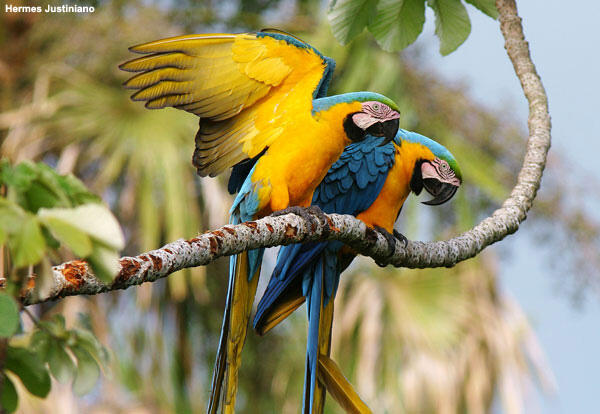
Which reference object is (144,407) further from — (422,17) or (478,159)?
(422,17)

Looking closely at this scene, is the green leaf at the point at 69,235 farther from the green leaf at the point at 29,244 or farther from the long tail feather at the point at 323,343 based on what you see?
the long tail feather at the point at 323,343

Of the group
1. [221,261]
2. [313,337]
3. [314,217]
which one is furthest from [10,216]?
[221,261]

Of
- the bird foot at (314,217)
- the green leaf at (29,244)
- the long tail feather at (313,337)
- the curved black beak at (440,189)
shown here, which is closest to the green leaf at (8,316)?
the green leaf at (29,244)

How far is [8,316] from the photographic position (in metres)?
0.65

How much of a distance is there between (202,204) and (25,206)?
12.4 ft

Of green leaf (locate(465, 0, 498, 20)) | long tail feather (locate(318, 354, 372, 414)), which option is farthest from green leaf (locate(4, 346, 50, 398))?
green leaf (locate(465, 0, 498, 20))

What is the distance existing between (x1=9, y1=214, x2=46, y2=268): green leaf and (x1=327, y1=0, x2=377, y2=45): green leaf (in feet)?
4.01

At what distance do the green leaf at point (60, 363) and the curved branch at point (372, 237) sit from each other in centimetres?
7

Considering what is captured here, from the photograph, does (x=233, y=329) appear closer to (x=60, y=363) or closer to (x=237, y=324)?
(x=237, y=324)

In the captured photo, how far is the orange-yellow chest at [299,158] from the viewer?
1.60m

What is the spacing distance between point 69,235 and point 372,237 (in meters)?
1.02

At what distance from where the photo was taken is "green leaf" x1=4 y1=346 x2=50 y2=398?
846 millimetres

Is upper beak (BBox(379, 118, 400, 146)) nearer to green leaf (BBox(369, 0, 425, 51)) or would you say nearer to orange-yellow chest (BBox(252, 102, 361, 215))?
orange-yellow chest (BBox(252, 102, 361, 215))

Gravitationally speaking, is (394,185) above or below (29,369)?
above
